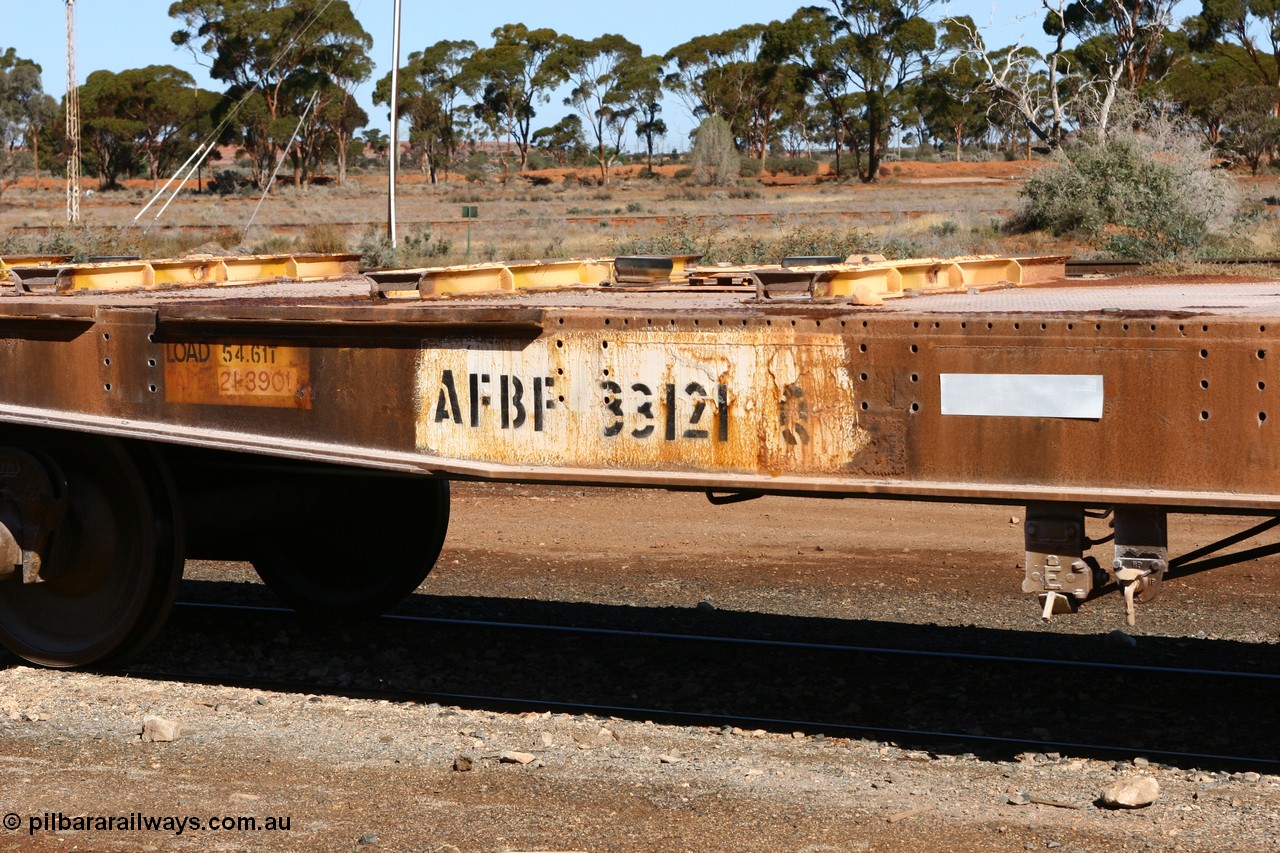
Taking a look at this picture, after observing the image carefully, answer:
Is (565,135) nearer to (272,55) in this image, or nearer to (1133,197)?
(272,55)

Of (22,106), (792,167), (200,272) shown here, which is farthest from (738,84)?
(200,272)

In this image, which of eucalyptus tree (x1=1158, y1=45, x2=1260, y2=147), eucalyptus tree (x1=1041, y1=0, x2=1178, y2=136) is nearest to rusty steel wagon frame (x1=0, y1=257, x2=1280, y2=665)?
eucalyptus tree (x1=1041, y1=0, x2=1178, y2=136)

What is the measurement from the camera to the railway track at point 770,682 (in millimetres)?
6352

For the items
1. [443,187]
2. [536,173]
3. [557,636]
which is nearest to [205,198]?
[443,187]

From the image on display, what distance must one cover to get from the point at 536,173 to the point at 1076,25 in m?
35.8

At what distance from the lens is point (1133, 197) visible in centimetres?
3000

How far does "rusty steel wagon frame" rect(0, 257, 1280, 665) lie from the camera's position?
197 inches

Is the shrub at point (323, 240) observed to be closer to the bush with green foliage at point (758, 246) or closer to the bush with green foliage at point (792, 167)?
the bush with green foliage at point (758, 246)

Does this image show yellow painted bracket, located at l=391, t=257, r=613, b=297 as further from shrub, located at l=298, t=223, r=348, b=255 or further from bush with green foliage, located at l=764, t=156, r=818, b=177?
bush with green foliage, located at l=764, t=156, r=818, b=177

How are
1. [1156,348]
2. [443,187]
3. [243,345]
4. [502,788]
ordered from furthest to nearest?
[443,187] → [243,345] → [502,788] → [1156,348]

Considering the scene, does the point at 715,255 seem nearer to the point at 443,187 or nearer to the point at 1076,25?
the point at 1076,25

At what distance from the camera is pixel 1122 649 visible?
→ 25.5 ft

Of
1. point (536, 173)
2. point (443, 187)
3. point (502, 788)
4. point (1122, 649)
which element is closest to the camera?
point (502, 788)

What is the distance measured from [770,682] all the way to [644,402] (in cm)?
212
